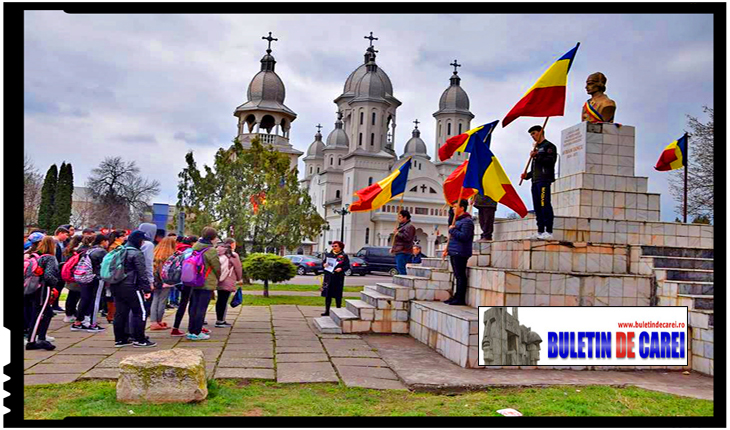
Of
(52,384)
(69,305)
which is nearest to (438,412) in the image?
(52,384)

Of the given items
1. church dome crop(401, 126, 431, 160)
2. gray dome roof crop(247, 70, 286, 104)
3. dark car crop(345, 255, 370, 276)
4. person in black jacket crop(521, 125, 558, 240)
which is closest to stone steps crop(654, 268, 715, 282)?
person in black jacket crop(521, 125, 558, 240)

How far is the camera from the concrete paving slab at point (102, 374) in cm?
592

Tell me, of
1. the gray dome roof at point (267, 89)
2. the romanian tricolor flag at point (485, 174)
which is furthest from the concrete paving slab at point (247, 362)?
the gray dome roof at point (267, 89)

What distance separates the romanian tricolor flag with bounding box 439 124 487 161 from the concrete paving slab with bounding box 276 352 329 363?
4550 mm

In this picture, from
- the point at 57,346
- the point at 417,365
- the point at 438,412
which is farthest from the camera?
the point at 57,346

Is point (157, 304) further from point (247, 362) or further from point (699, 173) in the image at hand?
point (699, 173)

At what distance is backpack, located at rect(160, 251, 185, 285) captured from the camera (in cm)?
873

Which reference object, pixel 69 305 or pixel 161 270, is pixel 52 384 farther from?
pixel 69 305

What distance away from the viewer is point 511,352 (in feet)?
21.3

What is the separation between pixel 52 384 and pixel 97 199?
47.3 meters

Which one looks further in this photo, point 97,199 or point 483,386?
point 97,199

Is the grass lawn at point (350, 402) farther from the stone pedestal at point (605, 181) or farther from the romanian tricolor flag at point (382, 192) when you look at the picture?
the romanian tricolor flag at point (382, 192)

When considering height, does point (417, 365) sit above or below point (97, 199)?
below

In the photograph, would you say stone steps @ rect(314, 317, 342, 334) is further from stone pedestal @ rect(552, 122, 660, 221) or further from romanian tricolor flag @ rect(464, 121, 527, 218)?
stone pedestal @ rect(552, 122, 660, 221)
